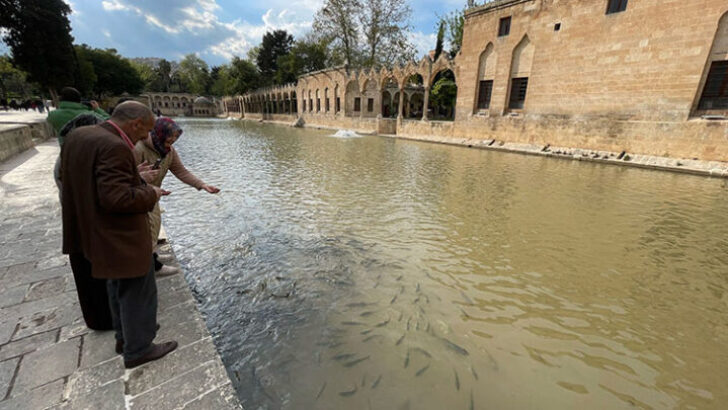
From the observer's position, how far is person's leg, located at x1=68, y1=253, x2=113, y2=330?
2.13 metres

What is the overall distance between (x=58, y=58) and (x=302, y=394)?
114 feet

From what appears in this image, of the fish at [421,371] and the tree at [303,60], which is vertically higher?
the tree at [303,60]

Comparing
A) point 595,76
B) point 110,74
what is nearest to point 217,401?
point 595,76

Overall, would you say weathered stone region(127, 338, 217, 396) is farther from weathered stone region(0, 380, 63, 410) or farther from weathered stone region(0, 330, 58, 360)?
weathered stone region(0, 330, 58, 360)

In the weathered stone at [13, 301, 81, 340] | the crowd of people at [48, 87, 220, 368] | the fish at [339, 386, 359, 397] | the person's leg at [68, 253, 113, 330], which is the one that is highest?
the crowd of people at [48, 87, 220, 368]

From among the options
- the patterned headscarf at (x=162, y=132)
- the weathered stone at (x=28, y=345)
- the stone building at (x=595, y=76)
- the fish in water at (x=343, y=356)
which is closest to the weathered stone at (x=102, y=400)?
the weathered stone at (x=28, y=345)

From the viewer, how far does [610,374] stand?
2588 millimetres

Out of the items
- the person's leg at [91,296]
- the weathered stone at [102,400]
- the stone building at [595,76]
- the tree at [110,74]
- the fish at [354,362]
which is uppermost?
the tree at [110,74]

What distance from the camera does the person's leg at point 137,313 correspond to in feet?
6.23

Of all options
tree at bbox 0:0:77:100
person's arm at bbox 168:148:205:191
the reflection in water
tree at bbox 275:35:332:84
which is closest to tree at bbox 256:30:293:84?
tree at bbox 275:35:332:84

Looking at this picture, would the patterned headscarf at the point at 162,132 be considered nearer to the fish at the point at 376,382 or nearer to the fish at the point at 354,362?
the fish at the point at 354,362

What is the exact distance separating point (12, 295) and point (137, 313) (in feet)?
6.09

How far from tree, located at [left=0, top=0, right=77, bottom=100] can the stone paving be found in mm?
30818

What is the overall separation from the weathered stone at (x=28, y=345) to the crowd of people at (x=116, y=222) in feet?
0.96
